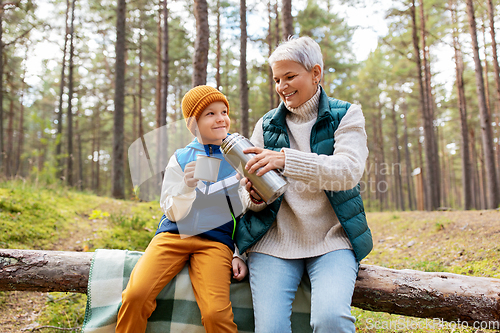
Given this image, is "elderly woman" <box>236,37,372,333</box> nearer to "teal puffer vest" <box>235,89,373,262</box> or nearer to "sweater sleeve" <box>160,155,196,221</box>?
"teal puffer vest" <box>235,89,373,262</box>

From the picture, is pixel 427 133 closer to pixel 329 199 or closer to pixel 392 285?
pixel 392 285

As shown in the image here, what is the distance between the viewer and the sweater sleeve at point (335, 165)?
5.52 feet

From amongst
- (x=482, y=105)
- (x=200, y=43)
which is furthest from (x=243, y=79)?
(x=482, y=105)

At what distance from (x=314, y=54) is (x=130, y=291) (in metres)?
1.83

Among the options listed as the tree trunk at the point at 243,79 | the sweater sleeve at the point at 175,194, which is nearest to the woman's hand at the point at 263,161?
the sweater sleeve at the point at 175,194

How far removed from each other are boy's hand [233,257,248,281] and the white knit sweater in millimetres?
118

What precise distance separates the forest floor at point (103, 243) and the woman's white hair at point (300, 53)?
7.62ft

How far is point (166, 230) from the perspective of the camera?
73.7 inches

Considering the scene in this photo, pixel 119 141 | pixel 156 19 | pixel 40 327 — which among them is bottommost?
pixel 40 327

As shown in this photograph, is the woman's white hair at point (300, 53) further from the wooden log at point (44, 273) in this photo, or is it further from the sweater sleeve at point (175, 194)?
the wooden log at point (44, 273)

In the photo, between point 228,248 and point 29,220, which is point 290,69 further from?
point 29,220

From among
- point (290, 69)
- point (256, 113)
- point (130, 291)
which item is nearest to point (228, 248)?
point (130, 291)

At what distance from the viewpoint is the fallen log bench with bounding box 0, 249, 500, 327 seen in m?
1.78

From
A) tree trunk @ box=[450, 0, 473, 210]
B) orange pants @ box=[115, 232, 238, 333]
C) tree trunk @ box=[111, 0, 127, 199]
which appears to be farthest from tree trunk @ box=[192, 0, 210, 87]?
tree trunk @ box=[450, 0, 473, 210]
